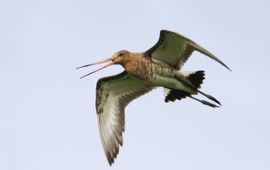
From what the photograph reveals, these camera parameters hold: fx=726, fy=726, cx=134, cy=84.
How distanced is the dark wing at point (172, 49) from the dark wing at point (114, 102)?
760 millimetres

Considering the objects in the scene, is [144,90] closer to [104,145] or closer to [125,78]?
[125,78]

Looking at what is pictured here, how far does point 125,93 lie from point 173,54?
1.80 metres

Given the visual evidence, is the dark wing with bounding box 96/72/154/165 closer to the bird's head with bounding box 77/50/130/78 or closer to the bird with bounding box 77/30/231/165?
the bird with bounding box 77/30/231/165

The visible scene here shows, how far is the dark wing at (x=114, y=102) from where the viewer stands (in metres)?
16.3

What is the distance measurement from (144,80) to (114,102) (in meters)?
1.51

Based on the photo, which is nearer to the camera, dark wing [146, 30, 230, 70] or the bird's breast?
dark wing [146, 30, 230, 70]

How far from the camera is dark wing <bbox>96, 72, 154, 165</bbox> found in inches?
642

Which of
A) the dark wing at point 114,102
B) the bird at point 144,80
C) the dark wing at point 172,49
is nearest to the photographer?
the dark wing at point 172,49

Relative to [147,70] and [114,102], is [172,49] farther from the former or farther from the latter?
[114,102]

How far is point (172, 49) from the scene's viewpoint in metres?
15.6

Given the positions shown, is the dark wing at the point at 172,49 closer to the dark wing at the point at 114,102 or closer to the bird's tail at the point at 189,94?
the bird's tail at the point at 189,94

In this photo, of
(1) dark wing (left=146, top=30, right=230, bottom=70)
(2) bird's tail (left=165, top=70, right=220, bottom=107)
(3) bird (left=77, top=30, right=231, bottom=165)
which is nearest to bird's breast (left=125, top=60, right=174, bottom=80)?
(3) bird (left=77, top=30, right=231, bottom=165)

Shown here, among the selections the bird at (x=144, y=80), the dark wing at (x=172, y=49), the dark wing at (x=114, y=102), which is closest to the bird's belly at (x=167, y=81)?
the bird at (x=144, y=80)

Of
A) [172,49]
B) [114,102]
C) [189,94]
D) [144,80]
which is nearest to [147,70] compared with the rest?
[144,80]
